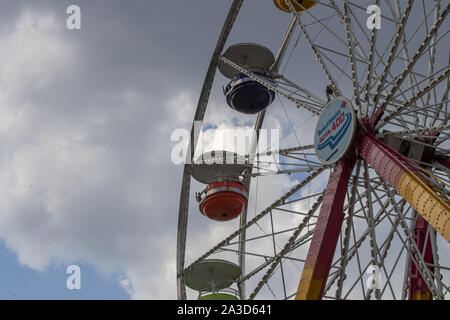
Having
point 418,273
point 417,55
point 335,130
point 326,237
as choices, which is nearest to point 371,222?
point 326,237

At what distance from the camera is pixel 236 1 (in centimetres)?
2016

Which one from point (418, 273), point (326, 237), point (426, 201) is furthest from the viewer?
point (418, 273)

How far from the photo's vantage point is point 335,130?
49.6 ft

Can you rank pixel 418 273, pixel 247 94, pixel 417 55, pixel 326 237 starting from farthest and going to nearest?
pixel 247 94 → pixel 418 273 → pixel 326 237 → pixel 417 55

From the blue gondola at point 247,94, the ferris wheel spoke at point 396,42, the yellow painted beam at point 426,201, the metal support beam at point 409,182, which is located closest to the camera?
the yellow painted beam at point 426,201

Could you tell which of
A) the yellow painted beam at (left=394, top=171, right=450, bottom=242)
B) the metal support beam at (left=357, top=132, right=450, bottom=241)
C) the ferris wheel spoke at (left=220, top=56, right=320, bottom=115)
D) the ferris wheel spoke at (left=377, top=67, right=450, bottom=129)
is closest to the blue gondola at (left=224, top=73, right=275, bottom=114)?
the ferris wheel spoke at (left=220, top=56, right=320, bottom=115)

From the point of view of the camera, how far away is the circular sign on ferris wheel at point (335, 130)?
14.5 meters

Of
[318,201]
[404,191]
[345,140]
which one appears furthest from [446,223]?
[318,201]

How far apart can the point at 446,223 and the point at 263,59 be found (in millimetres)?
12877

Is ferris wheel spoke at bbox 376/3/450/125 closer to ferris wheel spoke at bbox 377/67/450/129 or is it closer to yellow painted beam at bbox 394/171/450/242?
ferris wheel spoke at bbox 377/67/450/129

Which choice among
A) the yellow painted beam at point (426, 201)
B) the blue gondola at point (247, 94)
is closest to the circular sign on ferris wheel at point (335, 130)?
the yellow painted beam at point (426, 201)

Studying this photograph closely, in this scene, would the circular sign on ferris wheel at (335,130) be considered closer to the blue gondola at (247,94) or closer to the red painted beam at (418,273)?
the red painted beam at (418,273)

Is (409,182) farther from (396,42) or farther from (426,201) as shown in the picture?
(396,42)
